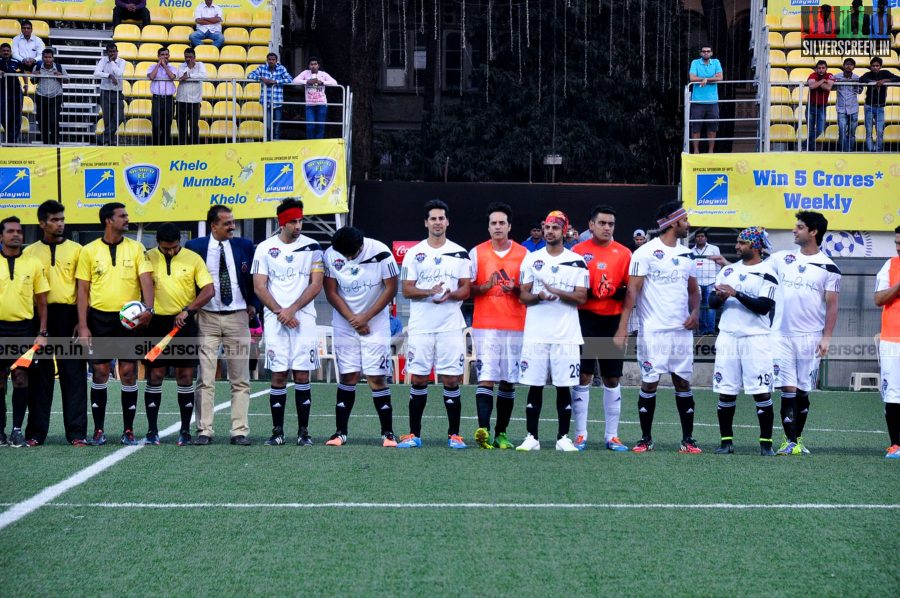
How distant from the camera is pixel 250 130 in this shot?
21516 mm

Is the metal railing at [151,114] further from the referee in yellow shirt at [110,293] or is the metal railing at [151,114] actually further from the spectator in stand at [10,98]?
the referee in yellow shirt at [110,293]

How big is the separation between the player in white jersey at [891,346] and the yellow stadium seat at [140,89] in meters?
14.9

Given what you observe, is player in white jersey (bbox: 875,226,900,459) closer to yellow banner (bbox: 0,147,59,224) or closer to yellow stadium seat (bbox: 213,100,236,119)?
yellow stadium seat (bbox: 213,100,236,119)

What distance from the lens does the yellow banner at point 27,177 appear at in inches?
774

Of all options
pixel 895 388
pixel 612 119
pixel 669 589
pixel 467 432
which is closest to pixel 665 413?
pixel 467 432

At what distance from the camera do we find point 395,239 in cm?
2072

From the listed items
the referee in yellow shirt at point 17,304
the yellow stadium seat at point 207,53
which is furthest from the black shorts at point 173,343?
the yellow stadium seat at point 207,53

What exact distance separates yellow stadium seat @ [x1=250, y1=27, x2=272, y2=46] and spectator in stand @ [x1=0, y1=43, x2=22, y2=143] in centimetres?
482

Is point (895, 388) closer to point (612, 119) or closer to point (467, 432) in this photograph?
point (467, 432)

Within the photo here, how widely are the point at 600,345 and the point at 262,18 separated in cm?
1580

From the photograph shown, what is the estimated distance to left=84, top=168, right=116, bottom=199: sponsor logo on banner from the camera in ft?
64.5

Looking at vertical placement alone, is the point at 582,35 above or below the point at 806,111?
above

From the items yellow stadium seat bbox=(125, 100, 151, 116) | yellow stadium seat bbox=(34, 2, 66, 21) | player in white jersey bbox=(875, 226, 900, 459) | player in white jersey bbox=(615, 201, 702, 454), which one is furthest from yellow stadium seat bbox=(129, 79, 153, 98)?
player in white jersey bbox=(875, 226, 900, 459)

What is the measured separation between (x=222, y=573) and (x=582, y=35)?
1105 inches
